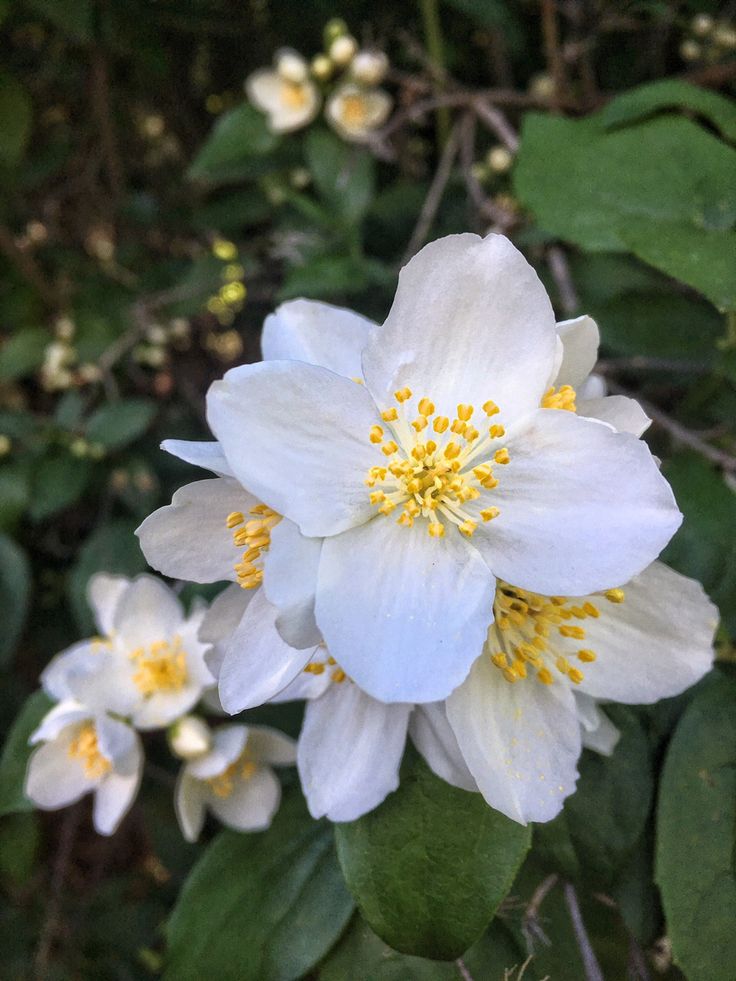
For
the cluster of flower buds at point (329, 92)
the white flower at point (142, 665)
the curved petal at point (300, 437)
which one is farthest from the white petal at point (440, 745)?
the cluster of flower buds at point (329, 92)

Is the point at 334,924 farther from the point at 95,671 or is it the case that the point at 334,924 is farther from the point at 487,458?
the point at 487,458

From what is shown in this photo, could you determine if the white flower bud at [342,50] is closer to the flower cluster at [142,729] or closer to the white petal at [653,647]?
the flower cluster at [142,729]

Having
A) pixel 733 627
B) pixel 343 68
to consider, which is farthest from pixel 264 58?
pixel 733 627

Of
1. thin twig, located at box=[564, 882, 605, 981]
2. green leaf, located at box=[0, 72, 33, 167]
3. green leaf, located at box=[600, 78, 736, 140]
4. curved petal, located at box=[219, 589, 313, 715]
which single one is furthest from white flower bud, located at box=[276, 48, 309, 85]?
thin twig, located at box=[564, 882, 605, 981]

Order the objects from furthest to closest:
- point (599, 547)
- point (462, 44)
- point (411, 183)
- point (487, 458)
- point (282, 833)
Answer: point (462, 44), point (411, 183), point (282, 833), point (487, 458), point (599, 547)

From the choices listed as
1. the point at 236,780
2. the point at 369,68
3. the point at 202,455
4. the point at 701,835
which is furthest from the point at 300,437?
the point at 369,68

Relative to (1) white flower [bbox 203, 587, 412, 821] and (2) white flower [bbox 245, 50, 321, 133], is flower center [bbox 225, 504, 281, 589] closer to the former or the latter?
(1) white flower [bbox 203, 587, 412, 821]
